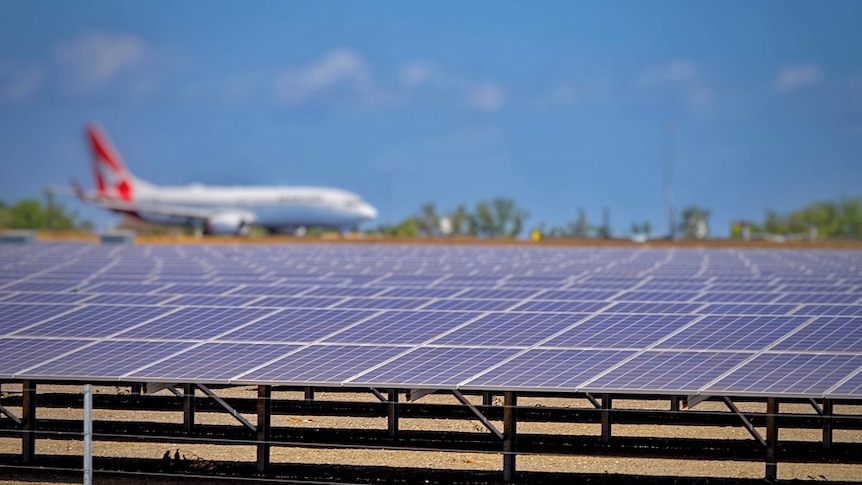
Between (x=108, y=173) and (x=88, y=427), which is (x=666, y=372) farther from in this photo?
(x=108, y=173)

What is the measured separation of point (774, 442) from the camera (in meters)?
17.3

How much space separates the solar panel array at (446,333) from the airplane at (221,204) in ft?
264

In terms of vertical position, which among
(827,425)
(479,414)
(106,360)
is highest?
(106,360)

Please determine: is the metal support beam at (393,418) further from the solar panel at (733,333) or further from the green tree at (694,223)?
the green tree at (694,223)

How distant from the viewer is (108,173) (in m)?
121

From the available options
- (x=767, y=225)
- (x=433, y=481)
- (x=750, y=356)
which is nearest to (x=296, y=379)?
(x=433, y=481)

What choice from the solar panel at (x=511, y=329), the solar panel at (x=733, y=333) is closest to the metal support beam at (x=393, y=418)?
the solar panel at (x=511, y=329)

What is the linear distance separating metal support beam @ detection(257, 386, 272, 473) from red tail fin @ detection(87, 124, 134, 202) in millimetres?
104175

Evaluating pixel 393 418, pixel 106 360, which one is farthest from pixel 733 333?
pixel 106 360

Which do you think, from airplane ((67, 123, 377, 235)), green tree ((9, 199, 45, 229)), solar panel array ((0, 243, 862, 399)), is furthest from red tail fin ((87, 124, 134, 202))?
solar panel array ((0, 243, 862, 399))

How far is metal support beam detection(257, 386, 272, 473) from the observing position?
17.9 metres

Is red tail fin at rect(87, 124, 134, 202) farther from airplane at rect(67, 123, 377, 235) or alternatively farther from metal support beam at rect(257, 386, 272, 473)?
metal support beam at rect(257, 386, 272, 473)

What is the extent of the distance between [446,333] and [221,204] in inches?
3970

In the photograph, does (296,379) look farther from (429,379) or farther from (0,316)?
(0,316)
